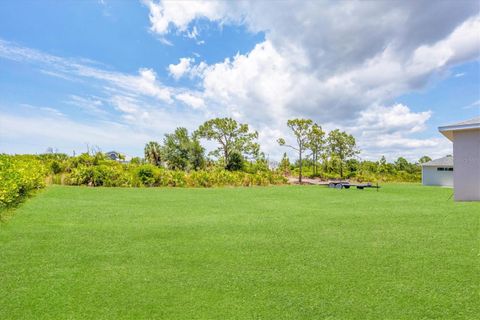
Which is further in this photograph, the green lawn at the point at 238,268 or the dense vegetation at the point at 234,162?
the dense vegetation at the point at 234,162

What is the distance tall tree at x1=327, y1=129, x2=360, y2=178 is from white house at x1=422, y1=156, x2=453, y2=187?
8465 millimetres

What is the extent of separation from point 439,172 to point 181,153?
858 inches

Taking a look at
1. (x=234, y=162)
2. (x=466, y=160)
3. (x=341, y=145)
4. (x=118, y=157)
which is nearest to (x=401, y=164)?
(x=341, y=145)

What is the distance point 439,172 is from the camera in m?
23.0

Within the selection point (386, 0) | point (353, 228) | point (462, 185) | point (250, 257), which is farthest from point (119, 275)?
A: point (462, 185)

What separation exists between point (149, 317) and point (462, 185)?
36.8 feet

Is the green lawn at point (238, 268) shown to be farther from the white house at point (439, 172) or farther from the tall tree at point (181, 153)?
the tall tree at point (181, 153)

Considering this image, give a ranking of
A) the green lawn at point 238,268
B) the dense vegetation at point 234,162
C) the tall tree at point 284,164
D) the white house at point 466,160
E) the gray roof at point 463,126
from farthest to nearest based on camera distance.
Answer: the tall tree at point 284,164 < the dense vegetation at point 234,162 < the white house at point 466,160 < the gray roof at point 463,126 < the green lawn at point 238,268

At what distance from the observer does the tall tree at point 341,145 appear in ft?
103

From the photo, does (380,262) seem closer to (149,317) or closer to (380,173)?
(149,317)

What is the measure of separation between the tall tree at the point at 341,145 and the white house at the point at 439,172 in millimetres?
8465

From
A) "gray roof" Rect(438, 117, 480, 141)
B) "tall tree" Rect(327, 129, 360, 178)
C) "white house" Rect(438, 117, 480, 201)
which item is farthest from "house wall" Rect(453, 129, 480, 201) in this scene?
"tall tree" Rect(327, 129, 360, 178)

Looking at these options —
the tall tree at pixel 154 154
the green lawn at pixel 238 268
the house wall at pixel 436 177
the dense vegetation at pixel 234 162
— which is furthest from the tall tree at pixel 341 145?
the green lawn at pixel 238 268

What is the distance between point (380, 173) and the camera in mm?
30500
